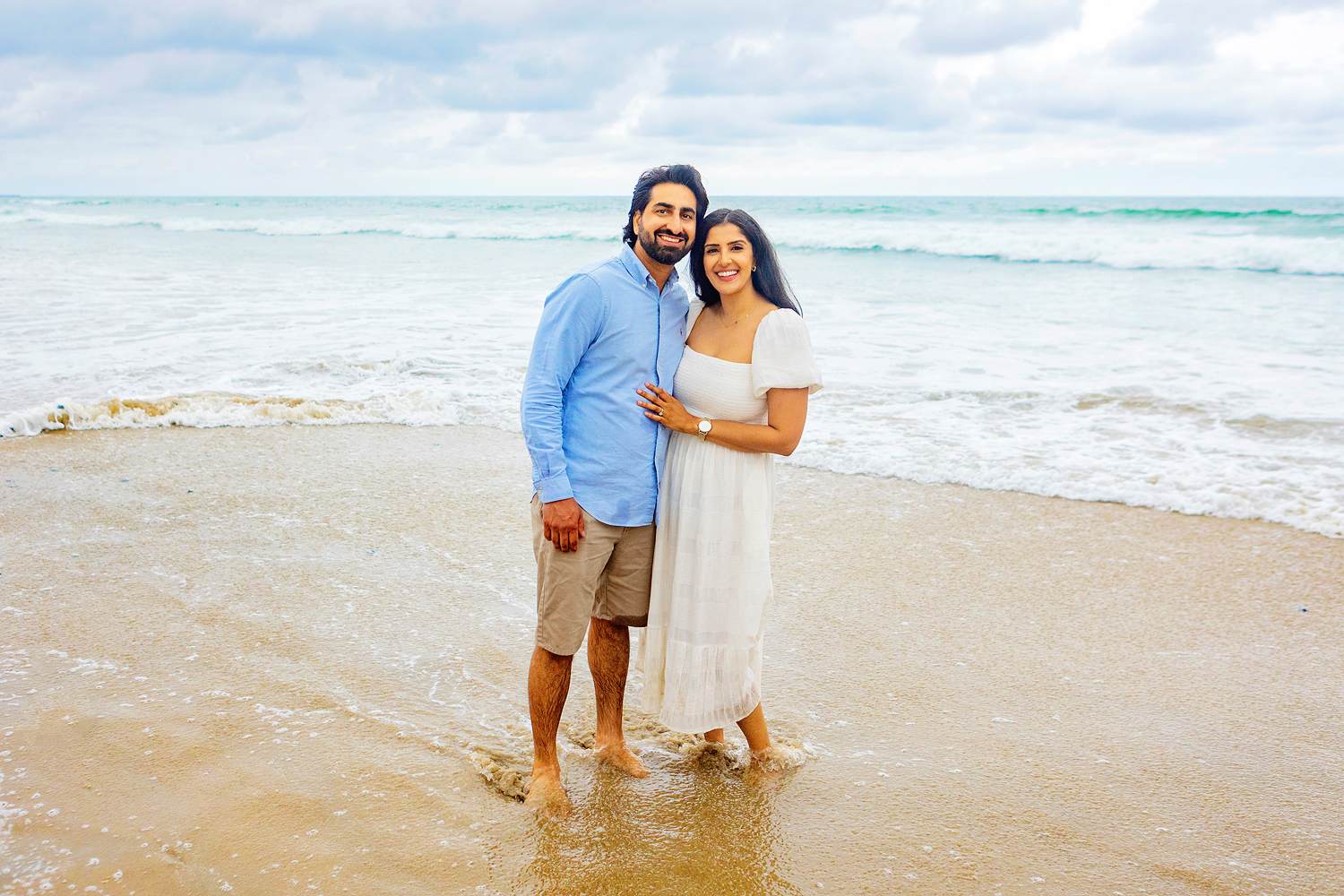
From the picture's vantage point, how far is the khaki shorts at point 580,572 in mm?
2750

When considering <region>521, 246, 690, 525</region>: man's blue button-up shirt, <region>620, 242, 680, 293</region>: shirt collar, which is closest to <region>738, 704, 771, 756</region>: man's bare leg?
<region>521, 246, 690, 525</region>: man's blue button-up shirt

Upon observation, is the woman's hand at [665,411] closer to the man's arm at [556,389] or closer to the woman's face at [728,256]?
the man's arm at [556,389]

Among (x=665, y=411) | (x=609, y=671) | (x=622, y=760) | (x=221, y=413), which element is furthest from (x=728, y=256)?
(x=221, y=413)

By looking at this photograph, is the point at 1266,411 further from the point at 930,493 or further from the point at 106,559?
the point at 106,559

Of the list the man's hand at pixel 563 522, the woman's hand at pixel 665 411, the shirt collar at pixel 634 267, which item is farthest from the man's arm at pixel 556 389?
the woman's hand at pixel 665 411

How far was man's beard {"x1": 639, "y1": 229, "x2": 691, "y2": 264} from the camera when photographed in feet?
9.00

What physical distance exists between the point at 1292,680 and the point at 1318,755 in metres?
0.58

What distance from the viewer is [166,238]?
32062 mm

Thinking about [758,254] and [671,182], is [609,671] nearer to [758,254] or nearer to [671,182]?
[758,254]

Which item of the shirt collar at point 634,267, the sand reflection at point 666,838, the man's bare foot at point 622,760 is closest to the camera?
the sand reflection at point 666,838

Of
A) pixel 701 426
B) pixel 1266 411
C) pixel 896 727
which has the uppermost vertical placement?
pixel 701 426

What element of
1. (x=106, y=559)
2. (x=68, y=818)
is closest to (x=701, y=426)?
(x=68, y=818)

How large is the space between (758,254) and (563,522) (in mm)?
1053

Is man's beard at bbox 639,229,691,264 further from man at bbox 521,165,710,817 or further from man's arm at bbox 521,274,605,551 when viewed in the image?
man's arm at bbox 521,274,605,551
